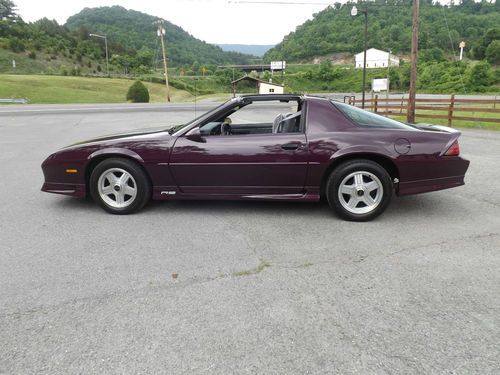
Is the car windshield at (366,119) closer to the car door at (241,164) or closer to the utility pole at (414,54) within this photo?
the car door at (241,164)

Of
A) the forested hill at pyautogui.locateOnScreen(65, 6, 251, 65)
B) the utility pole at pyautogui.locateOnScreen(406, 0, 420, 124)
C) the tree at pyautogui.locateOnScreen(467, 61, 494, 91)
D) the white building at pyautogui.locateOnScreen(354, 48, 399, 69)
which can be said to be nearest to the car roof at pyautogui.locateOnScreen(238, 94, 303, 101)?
the utility pole at pyautogui.locateOnScreen(406, 0, 420, 124)

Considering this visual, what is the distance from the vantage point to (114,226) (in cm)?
437

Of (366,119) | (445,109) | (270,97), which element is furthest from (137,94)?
(366,119)

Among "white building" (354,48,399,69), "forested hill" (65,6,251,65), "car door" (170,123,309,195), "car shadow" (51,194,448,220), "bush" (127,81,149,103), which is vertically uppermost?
"forested hill" (65,6,251,65)

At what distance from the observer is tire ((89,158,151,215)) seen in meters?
4.65

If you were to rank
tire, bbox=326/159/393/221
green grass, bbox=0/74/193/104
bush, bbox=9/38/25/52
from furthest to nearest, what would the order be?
1. bush, bbox=9/38/25/52
2. green grass, bbox=0/74/193/104
3. tire, bbox=326/159/393/221

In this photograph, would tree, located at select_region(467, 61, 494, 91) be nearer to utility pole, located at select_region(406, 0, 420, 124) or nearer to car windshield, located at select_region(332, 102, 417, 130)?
utility pole, located at select_region(406, 0, 420, 124)

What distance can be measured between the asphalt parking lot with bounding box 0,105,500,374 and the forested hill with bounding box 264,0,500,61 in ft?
80.7

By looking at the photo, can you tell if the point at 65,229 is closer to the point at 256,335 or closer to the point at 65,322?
the point at 65,322

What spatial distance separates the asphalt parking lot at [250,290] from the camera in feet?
7.20

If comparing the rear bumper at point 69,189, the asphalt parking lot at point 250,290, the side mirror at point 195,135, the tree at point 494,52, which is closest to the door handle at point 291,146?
the asphalt parking lot at point 250,290

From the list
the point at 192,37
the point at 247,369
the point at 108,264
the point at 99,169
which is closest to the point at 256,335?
the point at 247,369

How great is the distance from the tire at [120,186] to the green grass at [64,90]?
4555 centimetres

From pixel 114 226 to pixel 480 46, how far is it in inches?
4221
